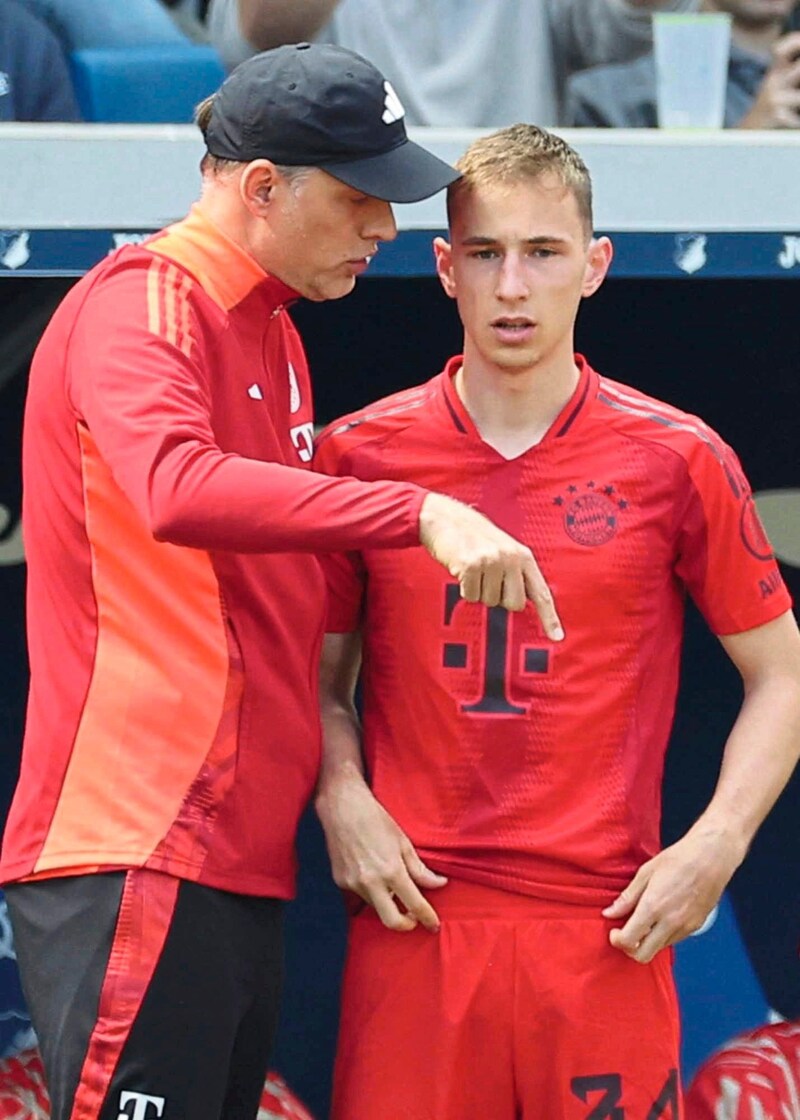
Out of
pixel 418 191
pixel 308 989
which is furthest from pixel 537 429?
pixel 308 989

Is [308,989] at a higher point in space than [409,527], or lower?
lower

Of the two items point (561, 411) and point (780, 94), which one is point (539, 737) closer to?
point (561, 411)

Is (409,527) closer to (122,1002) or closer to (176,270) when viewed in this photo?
(176,270)

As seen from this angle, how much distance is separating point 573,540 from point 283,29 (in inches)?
48.3

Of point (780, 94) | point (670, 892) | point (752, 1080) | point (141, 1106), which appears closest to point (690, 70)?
point (780, 94)

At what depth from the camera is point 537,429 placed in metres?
2.65

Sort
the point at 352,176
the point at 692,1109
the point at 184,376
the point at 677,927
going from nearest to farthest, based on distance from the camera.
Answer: the point at 184,376 → the point at 352,176 → the point at 677,927 → the point at 692,1109

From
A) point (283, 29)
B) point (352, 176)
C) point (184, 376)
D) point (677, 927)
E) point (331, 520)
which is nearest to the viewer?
point (331, 520)

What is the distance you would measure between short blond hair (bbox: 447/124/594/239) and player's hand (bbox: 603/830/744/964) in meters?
0.82

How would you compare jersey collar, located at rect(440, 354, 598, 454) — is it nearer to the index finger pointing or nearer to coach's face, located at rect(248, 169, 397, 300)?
coach's face, located at rect(248, 169, 397, 300)

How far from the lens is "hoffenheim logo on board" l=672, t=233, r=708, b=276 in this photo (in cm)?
309

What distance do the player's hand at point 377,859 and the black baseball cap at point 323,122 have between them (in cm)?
78

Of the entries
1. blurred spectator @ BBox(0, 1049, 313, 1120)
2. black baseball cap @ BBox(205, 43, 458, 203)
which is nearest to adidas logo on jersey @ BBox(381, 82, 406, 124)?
black baseball cap @ BBox(205, 43, 458, 203)

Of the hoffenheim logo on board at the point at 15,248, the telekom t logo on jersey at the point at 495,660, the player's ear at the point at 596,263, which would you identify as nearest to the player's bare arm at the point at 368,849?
the telekom t logo on jersey at the point at 495,660
